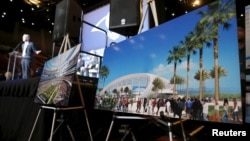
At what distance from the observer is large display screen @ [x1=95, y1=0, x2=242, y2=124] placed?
0.80 meters

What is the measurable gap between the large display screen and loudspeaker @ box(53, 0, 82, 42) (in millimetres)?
1316

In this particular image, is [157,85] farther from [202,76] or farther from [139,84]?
[202,76]

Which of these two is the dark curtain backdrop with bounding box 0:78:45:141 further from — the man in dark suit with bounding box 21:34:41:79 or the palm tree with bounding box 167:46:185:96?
the palm tree with bounding box 167:46:185:96

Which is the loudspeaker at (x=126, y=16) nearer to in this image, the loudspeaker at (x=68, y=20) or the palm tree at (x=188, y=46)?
the loudspeaker at (x=68, y=20)

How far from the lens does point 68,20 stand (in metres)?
2.54

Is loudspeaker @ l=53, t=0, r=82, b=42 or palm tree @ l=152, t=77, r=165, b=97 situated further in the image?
loudspeaker @ l=53, t=0, r=82, b=42

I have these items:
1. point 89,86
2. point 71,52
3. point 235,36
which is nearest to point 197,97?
point 235,36

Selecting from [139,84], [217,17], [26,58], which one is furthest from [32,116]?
[217,17]

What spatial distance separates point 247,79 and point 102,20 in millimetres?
2910

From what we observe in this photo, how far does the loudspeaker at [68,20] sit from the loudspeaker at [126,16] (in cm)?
59

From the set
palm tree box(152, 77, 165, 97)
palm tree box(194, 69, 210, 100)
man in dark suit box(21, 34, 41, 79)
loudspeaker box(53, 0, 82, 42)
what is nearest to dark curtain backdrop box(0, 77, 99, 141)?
man in dark suit box(21, 34, 41, 79)

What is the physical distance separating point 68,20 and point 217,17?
1.97 metres

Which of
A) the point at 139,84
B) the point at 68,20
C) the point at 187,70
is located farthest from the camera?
the point at 68,20

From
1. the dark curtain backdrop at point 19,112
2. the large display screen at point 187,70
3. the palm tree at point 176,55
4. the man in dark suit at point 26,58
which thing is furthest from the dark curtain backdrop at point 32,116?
the palm tree at point 176,55
